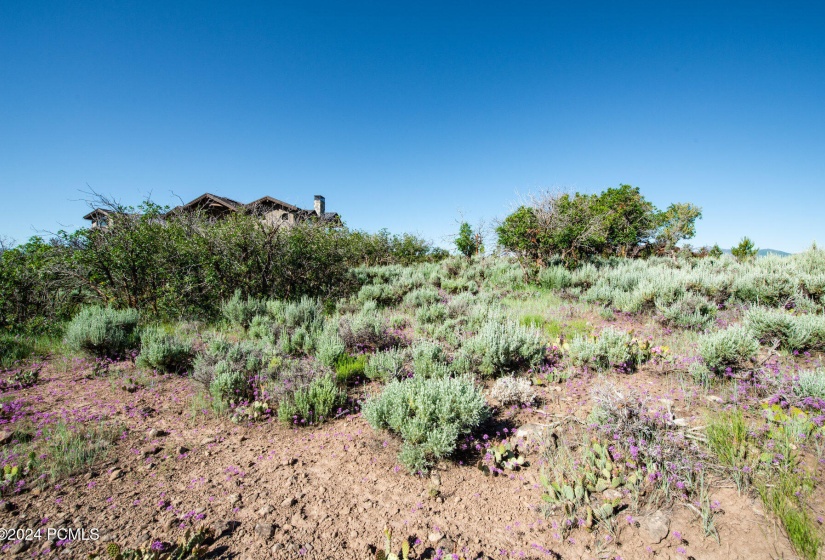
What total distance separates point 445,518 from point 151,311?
908 cm

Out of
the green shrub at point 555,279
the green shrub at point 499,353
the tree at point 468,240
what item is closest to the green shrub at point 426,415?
the green shrub at point 499,353

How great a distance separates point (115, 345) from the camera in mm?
5695

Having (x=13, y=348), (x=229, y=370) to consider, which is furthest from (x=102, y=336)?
(x=229, y=370)

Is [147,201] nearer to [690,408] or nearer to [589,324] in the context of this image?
[589,324]

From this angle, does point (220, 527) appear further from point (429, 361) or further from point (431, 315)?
point (431, 315)

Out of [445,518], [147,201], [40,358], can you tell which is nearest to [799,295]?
[445,518]

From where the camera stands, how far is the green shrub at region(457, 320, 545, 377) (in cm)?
477

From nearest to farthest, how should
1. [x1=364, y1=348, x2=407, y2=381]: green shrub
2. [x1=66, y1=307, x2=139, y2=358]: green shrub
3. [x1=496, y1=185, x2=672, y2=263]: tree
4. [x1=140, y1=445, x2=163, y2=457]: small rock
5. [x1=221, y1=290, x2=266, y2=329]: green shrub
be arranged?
[x1=140, y1=445, x2=163, y2=457]: small rock
[x1=364, y1=348, x2=407, y2=381]: green shrub
[x1=66, y1=307, x2=139, y2=358]: green shrub
[x1=221, y1=290, x2=266, y2=329]: green shrub
[x1=496, y1=185, x2=672, y2=263]: tree

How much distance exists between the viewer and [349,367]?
4844mm

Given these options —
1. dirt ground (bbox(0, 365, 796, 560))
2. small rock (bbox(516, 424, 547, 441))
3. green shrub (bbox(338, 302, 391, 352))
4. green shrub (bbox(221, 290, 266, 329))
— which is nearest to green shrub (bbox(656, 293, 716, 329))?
dirt ground (bbox(0, 365, 796, 560))

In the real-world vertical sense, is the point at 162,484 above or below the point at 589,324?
below

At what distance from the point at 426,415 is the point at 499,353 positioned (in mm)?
1911

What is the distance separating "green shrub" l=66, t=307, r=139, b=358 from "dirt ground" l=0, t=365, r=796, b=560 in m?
1.99

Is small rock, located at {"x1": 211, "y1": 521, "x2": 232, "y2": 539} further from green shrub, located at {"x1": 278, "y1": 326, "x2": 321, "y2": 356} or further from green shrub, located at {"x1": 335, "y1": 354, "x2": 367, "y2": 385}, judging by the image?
green shrub, located at {"x1": 278, "y1": 326, "x2": 321, "y2": 356}
